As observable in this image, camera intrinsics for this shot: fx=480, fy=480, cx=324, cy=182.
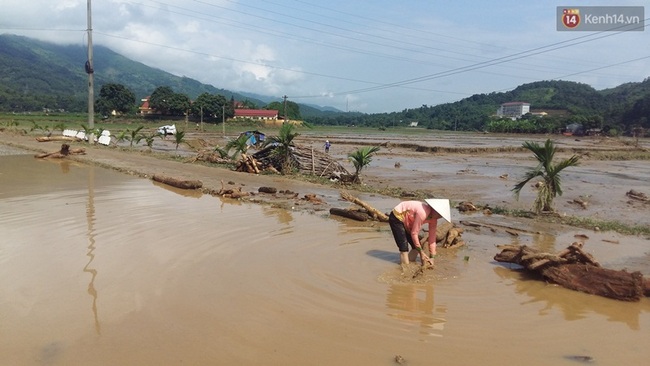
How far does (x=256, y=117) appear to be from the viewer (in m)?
96.9

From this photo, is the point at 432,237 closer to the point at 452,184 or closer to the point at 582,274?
the point at 582,274

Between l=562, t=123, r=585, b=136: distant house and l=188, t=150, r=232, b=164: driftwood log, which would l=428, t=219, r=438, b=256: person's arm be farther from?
l=562, t=123, r=585, b=136: distant house

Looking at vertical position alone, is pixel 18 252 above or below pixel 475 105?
below

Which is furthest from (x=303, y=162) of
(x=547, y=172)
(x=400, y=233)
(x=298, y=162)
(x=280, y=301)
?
(x=280, y=301)

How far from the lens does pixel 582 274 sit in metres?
6.56

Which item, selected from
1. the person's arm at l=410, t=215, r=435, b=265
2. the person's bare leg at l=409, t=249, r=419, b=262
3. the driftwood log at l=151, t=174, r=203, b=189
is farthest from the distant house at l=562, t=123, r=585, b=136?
the person's arm at l=410, t=215, r=435, b=265

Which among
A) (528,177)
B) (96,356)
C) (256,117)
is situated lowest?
(96,356)

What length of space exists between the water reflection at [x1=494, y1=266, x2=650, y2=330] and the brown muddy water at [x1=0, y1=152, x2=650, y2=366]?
0.03m

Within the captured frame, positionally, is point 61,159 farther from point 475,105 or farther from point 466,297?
point 475,105

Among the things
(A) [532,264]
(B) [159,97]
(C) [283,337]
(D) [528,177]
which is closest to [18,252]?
(C) [283,337]

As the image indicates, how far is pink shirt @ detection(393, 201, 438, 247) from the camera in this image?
271 inches

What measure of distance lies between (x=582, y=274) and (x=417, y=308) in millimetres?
2556

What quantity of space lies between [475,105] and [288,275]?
164726 millimetres

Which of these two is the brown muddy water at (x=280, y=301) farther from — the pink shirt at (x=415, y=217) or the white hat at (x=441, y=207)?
the white hat at (x=441, y=207)
